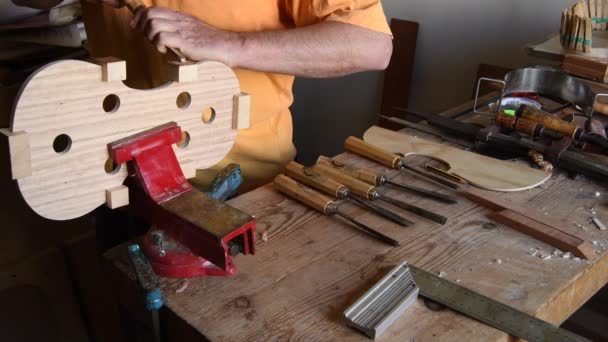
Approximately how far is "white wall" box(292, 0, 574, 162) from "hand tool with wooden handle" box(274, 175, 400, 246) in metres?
1.26

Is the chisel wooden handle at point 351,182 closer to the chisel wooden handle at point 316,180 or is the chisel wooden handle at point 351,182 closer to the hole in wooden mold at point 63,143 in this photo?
the chisel wooden handle at point 316,180

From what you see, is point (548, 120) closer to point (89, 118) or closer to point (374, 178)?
point (374, 178)

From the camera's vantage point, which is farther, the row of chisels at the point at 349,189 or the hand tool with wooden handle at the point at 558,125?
the hand tool with wooden handle at the point at 558,125

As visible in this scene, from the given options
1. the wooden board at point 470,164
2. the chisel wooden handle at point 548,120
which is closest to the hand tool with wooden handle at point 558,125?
the chisel wooden handle at point 548,120

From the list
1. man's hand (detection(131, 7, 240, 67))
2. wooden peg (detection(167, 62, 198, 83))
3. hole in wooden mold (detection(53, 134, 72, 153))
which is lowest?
hole in wooden mold (detection(53, 134, 72, 153))

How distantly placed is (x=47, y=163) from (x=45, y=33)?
1.11 metres

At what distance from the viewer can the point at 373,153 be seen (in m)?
1.22

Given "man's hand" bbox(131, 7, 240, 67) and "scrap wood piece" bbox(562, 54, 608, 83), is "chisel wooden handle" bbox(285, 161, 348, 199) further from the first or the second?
"scrap wood piece" bbox(562, 54, 608, 83)

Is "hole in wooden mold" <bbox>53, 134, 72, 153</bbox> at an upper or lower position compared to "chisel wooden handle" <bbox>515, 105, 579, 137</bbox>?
upper

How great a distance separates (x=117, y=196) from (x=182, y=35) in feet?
0.89

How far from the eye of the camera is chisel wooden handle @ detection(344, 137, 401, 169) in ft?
3.91

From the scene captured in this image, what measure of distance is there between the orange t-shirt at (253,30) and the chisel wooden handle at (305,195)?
0.56 feet

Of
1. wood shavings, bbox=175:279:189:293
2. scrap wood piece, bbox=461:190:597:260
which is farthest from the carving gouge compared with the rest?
wood shavings, bbox=175:279:189:293

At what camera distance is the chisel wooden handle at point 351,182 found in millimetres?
1046
